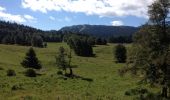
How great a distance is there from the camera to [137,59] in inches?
1400

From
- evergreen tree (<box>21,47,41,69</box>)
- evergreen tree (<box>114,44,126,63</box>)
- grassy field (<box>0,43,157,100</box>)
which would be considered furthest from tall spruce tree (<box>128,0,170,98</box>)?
evergreen tree (<box>114,44,126,63</box>)

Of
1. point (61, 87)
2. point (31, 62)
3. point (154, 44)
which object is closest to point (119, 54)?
point (31, 62)

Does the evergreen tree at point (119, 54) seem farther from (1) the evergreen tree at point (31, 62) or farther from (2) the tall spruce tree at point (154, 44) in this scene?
(2) the tall spruce tree at point (154, 44)

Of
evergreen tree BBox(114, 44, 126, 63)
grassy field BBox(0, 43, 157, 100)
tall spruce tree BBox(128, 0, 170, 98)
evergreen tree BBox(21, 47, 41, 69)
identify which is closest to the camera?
tall spruce tree BBox(128, 0, 170, 98)

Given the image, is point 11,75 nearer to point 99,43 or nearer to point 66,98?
point 66,98

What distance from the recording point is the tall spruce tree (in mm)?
34781

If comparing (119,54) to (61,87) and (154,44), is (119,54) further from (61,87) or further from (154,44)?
(154,44)

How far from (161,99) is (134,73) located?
425 cm

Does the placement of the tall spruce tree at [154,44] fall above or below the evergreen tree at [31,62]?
above

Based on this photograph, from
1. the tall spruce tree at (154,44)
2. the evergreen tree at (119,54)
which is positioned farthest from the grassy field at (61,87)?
the evergreen tree at (119,54)

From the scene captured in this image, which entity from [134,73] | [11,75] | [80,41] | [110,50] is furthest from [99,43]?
[134,73]

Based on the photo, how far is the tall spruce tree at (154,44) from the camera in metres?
34.8

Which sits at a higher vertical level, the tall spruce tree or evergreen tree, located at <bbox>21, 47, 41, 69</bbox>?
the tall spruce tree

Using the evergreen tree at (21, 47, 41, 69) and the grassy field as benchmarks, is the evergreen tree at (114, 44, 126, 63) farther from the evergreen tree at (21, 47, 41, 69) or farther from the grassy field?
the evergreen tree at (21, 47, 41, 69)
